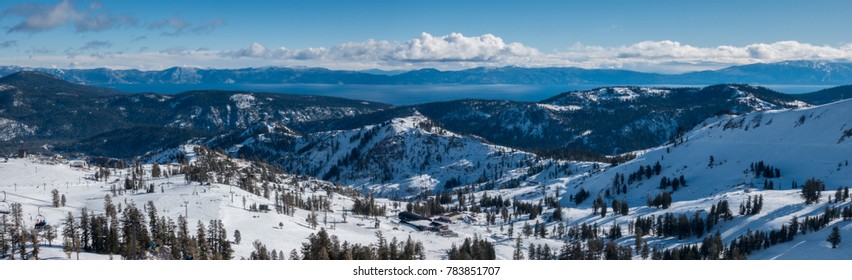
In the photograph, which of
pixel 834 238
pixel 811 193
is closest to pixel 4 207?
pixel 834 238

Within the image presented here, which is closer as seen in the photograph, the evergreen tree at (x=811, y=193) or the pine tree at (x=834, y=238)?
the pine tree at (x=834, y=238)

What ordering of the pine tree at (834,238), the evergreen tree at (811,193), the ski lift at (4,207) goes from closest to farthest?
the pine tree at (834,238) < the ski lift at (4,207) < the evergreen tree at (811,193)

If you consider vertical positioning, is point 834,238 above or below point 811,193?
above

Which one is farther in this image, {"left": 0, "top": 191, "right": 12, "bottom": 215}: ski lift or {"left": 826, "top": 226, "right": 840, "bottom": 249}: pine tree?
{"left": 0, "top": 191, "right": 12, "bottom": 215}: ski lift

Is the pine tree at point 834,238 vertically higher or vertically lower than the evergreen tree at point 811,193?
higher

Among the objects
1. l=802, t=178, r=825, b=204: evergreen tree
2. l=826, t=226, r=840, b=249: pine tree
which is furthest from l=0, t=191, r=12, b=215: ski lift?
l=802, t=178, r=825, b=204: evergreen tree

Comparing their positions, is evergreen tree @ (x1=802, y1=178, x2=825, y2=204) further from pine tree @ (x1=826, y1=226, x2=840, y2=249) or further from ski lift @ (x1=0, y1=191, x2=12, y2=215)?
ski lift @ (x1=0, y1=191, x2=12, y2=215)

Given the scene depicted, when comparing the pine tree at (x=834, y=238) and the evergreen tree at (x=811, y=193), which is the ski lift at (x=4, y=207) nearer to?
the pine tree at (x=834, y=238)

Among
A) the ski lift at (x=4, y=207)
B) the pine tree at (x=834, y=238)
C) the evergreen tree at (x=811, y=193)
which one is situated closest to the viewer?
the pine tree at (x=834, y=238)

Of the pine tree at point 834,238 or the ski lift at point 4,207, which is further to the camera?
the ski lift at point 4,207

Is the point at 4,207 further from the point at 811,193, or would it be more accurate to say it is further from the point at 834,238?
the point at 811,193

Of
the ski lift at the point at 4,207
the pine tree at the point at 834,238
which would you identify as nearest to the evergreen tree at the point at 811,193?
the pine tree at the point at 834,238

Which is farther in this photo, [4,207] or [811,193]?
[811,193]
